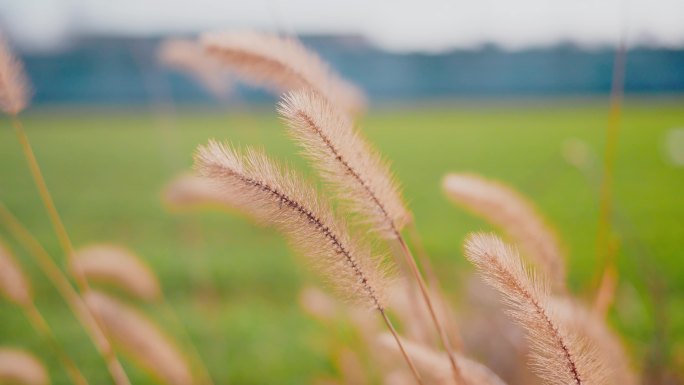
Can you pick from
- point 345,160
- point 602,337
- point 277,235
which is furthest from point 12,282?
point 277,235

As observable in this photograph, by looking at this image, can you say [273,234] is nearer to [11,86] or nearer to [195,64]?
[195,64]

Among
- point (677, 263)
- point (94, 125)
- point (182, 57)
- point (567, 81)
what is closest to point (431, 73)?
point (567, 81)

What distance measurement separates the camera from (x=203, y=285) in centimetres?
432

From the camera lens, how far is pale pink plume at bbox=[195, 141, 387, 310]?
75cm

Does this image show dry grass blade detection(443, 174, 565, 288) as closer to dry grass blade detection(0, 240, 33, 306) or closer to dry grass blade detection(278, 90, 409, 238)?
dry grass blade detection(278, 90, 409, 238)

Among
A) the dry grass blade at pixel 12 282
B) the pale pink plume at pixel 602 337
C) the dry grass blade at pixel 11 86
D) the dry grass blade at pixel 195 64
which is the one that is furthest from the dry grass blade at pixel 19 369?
the pale pink plume at pixel 602 337

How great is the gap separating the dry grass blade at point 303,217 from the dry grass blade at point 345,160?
0.14ft

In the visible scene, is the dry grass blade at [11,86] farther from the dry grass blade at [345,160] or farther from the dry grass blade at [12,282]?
the dry grass blade at [345,160]

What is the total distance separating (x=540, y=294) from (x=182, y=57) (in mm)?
1522

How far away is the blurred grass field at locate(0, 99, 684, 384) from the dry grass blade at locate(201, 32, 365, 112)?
0.43 meters

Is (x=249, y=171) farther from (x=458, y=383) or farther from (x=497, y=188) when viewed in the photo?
(x=497, y=188)

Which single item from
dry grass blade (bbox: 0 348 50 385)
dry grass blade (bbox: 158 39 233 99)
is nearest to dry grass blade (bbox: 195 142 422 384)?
dry grass blade (bbox: 0 348 50 385)

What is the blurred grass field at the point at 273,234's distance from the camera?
332 centimetres

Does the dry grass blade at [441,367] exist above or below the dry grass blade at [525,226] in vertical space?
below
